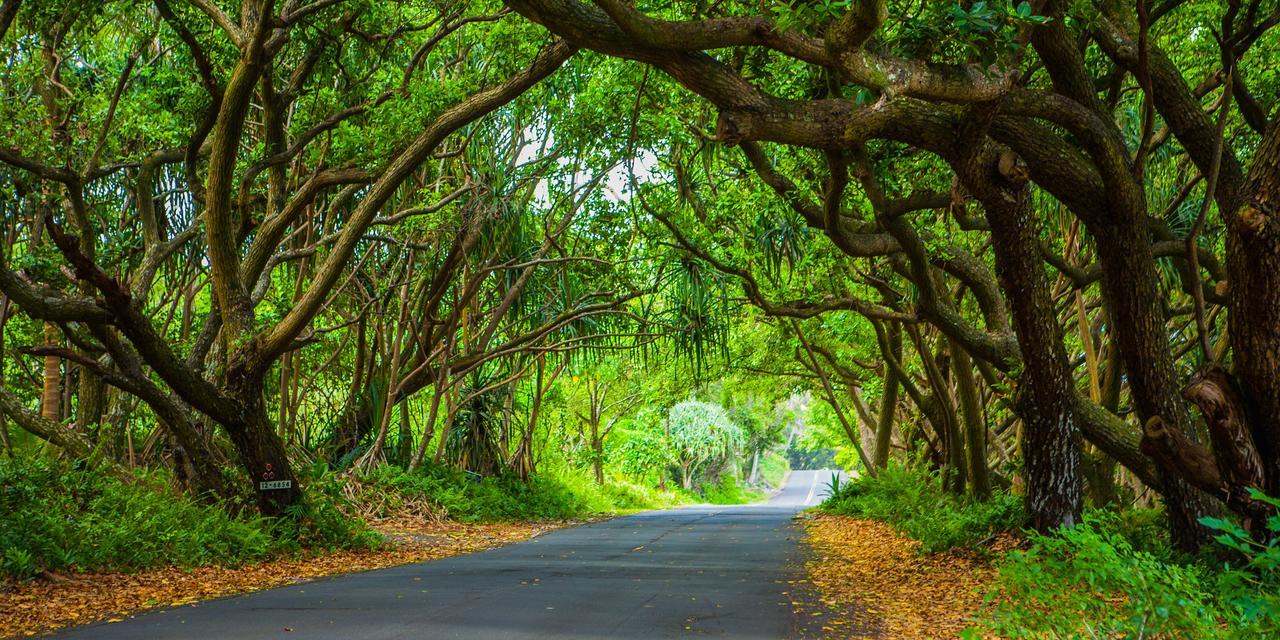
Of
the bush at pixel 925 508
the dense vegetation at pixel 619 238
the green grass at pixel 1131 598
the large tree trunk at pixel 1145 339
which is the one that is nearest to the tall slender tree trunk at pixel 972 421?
the dense vegetation at pixel 619 238

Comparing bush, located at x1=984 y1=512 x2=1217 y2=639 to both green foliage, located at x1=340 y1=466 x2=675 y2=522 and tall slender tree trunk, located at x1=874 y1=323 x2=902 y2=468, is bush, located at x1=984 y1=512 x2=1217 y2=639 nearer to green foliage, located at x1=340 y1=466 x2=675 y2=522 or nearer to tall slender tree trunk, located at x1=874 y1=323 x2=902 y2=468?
tall slender tree trunk, located at x1=874 y1=323 x2=902 y2=468

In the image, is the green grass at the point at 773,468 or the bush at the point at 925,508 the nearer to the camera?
the bush at the point at 925,508

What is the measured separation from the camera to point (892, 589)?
8961 millimetres

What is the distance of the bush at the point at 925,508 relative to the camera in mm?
10734

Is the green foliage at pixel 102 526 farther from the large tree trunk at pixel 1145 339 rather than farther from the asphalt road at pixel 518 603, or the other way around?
the large tree trunk at pixel 1145 339

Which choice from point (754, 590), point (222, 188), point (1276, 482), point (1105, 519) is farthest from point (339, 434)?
point (1276, 482)

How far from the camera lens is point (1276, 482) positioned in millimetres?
6855

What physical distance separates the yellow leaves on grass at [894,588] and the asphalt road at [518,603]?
1.36 feet

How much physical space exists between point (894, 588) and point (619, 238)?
29.9ft

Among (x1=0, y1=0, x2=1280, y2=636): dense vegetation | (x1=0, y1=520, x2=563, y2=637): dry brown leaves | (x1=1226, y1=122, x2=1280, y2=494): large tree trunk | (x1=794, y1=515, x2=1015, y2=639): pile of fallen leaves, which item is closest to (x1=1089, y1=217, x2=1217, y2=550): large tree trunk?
(x1=0, y1=0, x2=1280, y2=636): dense vegetation

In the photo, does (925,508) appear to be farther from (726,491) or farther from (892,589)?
(726,491)

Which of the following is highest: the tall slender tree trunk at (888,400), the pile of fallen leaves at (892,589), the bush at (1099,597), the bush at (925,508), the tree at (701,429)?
the tree at (701,429)

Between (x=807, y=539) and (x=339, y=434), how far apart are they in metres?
8.09

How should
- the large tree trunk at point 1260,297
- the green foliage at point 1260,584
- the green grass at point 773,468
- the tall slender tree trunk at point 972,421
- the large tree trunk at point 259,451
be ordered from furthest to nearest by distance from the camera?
1. the green grass at point 773,468
2. the tall slender tree trunk at point 972,421
3. the large tree trunk at point 259,451
4. the large tree trunk at point 1260,297
5. the green foliage at point 1260,584
